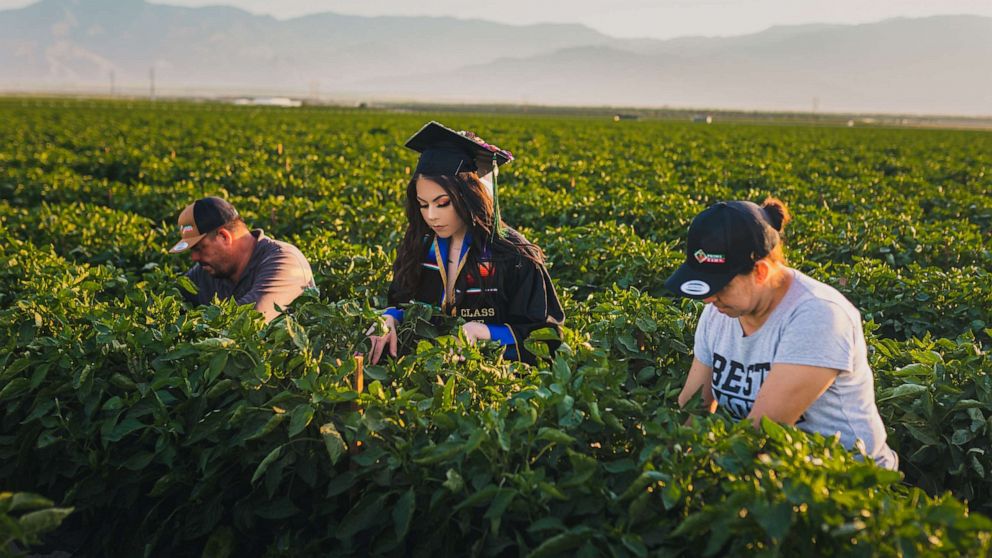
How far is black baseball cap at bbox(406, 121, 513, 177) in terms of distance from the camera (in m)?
3.64

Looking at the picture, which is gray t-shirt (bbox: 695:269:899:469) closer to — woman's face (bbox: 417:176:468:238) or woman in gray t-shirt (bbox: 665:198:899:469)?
woman in gray t-shirt (bbox: 665:198:899:469)

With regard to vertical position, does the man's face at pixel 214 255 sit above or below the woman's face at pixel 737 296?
below

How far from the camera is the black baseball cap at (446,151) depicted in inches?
143

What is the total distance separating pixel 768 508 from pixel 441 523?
1.18 meters

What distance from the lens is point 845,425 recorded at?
2.68 meters

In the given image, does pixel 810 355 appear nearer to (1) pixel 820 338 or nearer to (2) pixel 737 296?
(1) pixel 820 338

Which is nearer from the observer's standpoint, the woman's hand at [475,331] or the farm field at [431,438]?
the farm field at [431,438]

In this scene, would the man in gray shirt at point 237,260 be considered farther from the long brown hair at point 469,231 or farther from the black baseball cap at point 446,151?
the black baseball cap at point 446,151

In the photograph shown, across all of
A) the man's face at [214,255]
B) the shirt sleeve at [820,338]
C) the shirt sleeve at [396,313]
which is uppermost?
the shirt sleeve at [820,338]

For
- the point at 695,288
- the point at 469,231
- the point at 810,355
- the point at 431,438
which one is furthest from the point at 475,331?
the point at 810,355

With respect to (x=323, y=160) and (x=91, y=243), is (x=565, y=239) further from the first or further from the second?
(x=323, y=160)

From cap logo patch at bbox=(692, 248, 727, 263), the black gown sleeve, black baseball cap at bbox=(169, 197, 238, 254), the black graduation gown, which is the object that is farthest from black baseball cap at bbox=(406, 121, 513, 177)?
black baseball cap at bbox=(169, 197, 238, 254)

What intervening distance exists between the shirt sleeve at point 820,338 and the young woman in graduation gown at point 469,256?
145 centimetres

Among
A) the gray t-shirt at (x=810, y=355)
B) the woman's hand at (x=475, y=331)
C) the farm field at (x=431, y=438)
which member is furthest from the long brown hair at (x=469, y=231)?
the gray t-shirt at (x=810, y=355)
